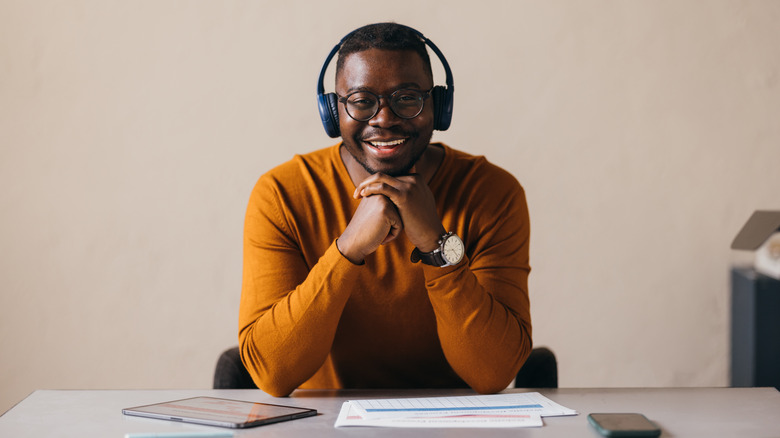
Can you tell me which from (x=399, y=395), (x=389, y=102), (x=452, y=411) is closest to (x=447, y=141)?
(x=389, y=102)

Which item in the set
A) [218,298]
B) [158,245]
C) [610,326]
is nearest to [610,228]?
[610,326]

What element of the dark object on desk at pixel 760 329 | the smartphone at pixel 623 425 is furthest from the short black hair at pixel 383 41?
the dark object on desk at pixel 760 329

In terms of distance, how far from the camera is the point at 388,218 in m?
1.27

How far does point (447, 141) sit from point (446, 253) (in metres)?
1.24

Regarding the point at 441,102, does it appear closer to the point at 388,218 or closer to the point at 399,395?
the point at 388,218

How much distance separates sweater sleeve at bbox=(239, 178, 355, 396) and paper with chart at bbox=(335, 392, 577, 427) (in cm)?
16

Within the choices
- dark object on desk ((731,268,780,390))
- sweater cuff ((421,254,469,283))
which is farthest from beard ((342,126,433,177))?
dark object on desk ((731,268,780,390))

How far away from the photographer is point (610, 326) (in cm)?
250

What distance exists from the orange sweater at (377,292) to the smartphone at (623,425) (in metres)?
0.28

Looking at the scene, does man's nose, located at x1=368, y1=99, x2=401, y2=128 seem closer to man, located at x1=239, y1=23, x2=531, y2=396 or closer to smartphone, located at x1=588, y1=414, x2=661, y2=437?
man, located at x1=239, y1=23, x2=531, y2=396

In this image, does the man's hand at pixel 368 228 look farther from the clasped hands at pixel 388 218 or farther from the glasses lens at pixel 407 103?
the glasses lens at pixel 407 103

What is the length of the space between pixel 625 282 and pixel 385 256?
133 cm

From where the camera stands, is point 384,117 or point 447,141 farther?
point 447,141

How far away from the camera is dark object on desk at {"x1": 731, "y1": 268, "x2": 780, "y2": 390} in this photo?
86.7 inches
